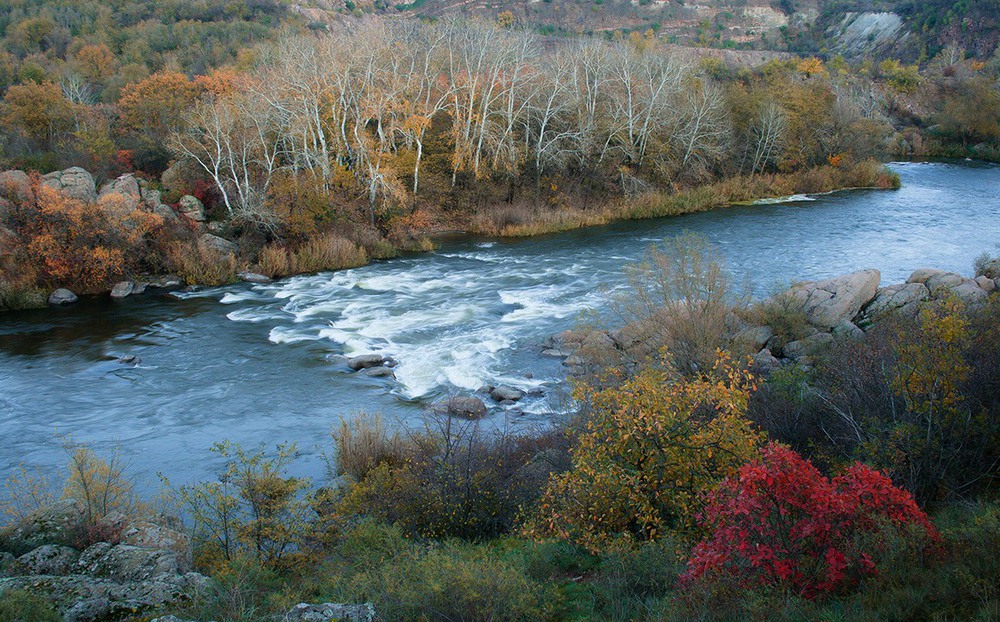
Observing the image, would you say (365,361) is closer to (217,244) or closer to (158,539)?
(158,539)

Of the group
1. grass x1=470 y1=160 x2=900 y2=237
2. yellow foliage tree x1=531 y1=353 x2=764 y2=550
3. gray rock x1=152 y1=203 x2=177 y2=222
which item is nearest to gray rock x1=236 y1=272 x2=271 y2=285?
gray rock x1=152 y1=203 x2=177 y2=222

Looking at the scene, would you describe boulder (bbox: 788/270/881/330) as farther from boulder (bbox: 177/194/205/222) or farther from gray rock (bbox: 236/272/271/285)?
boulder (bbox: 177/194/205/222)

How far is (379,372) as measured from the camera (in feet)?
62.2

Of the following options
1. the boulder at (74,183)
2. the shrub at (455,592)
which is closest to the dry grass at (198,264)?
the boulder at (74,183)

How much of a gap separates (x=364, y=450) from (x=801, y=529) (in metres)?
8.95

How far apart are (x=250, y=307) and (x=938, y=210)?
3744 centimetres

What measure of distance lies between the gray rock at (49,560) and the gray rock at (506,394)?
10.1m

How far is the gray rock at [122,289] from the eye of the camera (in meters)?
27.0

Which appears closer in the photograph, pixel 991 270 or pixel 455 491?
pixel 455 491

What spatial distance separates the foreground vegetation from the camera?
5879 mm

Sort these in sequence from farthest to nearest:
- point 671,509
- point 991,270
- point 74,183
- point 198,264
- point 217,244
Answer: point 217,244 → point 74,183 → point 198,264 → point 991,270 → point 671,509

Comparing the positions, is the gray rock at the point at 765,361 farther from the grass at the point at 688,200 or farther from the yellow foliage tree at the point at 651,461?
the grass at the point at 688,200

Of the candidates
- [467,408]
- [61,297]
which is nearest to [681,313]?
[467,408]

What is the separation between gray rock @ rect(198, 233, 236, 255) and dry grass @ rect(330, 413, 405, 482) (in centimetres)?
1933
